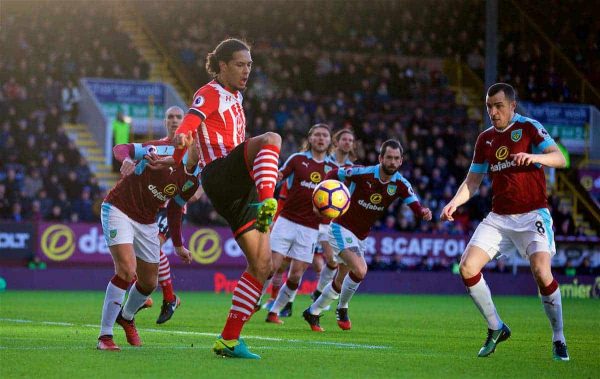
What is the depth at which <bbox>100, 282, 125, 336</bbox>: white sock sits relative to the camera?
9.80 m

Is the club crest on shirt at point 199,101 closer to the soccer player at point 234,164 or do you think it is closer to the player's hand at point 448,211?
the soccer player at point 234,164

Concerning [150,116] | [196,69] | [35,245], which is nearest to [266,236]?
[35,245]

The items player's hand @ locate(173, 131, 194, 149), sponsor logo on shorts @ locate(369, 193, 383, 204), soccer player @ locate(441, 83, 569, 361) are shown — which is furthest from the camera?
sponsor logo on shorts @ locate(369, 193, 383, 204)

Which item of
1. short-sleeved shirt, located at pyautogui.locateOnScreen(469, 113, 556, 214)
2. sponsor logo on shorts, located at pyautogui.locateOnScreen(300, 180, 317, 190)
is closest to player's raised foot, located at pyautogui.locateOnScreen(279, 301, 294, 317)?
sponsor logo on shorts, located at pyautogui.locateOnScreen(300, 180, 317, 190)

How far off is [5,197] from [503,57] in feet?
68.3

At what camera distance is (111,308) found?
9859mm

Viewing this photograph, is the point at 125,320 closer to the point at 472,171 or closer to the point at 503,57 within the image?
the point at 472,171

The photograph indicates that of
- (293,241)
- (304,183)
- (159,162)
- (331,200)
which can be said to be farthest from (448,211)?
(304,183)

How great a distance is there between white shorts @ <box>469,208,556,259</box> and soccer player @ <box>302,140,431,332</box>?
143 inches

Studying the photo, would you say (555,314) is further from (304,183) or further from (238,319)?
(304,183)

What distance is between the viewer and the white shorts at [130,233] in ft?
33.5

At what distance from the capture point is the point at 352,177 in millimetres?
14227

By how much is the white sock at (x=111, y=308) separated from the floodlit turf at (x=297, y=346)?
0.28 metres

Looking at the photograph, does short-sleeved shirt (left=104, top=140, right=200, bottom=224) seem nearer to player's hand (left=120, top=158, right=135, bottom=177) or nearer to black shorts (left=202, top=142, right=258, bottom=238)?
player's hand (left=120, top=158, right=135, bottom=177)
